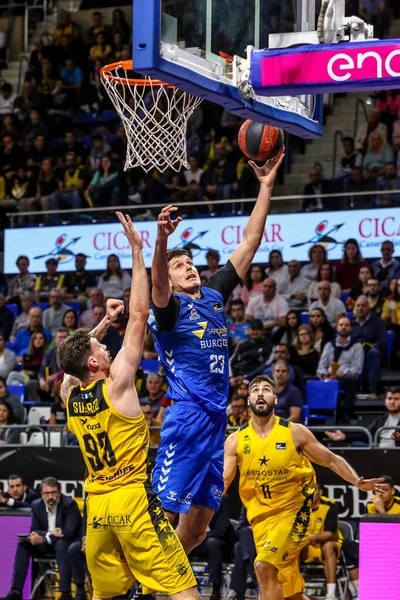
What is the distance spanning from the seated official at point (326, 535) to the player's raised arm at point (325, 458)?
2.18 m

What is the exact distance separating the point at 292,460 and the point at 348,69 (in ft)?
12.8

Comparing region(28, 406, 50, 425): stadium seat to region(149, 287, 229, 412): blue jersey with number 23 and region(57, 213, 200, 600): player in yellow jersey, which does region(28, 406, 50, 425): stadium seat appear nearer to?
region(149, 287, 229, 412): blue jersey with number 23

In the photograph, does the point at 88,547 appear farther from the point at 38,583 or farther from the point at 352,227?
the point at 352,227

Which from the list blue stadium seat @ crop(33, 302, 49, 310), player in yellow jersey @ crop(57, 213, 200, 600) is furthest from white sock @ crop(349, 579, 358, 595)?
blue stadium seat @ crop(33, 302, 49, 310)

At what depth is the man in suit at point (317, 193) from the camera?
15.8 meters

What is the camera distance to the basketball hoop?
27.5 feet

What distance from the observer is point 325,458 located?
30.4ft

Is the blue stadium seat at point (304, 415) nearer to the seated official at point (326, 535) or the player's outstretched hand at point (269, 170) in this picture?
the seated official at point (326, 535)

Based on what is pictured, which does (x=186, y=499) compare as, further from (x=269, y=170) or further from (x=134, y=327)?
(x=269, y=170)

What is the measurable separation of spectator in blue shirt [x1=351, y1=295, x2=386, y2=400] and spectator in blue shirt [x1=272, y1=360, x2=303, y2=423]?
1396 millimetres

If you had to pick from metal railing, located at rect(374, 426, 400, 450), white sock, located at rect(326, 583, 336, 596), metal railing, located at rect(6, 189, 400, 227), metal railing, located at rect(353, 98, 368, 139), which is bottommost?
white sock, located at rect(326, 583, 336, 596)

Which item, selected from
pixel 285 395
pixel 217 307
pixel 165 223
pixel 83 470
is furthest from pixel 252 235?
pixel 83 470

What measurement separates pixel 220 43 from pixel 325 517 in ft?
19.7

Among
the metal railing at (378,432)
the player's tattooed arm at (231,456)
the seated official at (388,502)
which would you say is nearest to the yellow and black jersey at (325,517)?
the seated official at (388,502)
